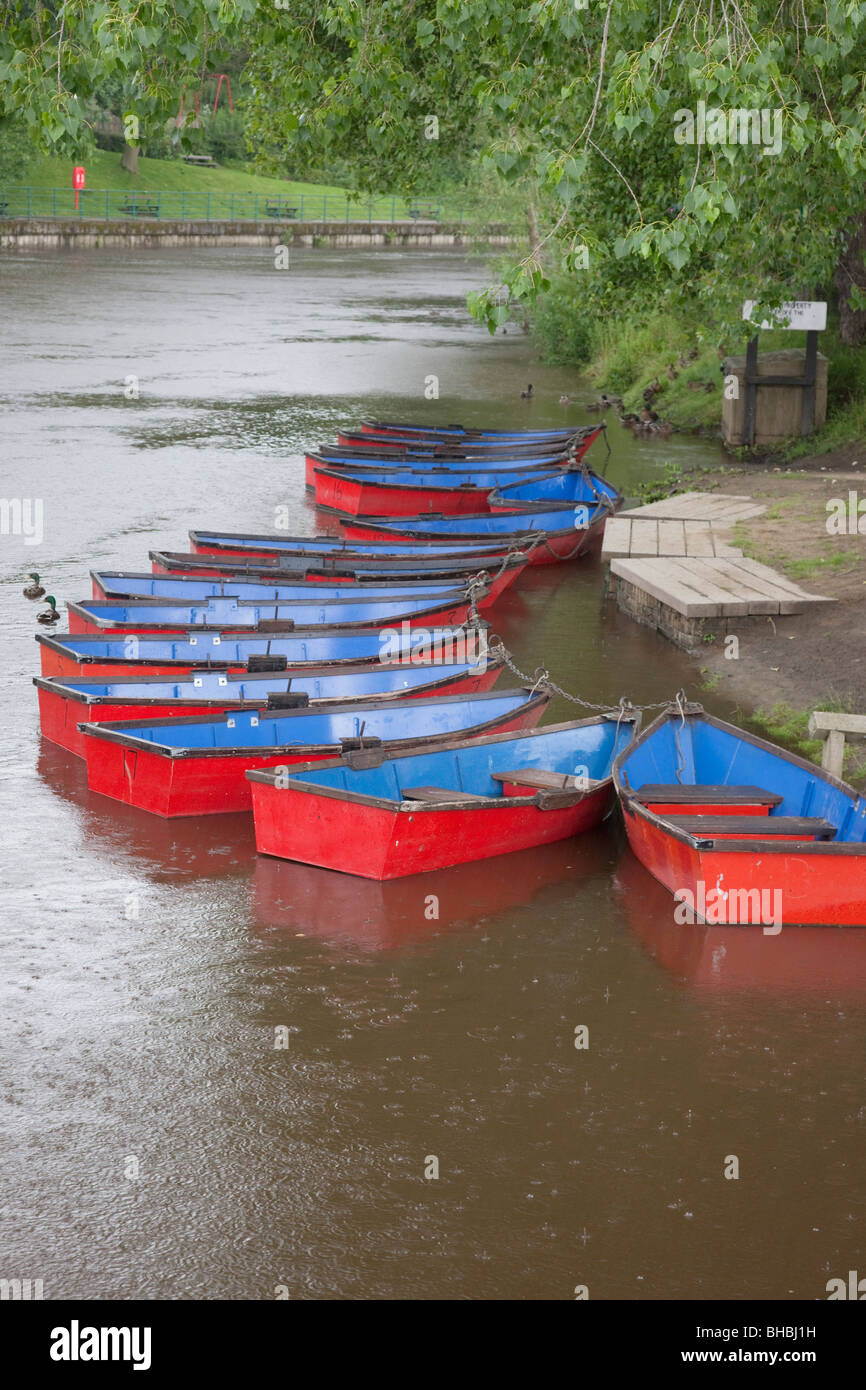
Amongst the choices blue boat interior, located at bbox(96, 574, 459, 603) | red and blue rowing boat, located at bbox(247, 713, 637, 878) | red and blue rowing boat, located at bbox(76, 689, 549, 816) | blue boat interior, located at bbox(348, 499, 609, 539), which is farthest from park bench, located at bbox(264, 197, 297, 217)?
red and blue rowing boat, located at bbox(247, 713, 637, 878)

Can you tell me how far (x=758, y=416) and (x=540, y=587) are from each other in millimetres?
8135

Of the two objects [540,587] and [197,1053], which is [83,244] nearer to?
[540,587]

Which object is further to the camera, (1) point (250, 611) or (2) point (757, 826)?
(1) point (250, 611)

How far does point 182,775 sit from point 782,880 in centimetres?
457

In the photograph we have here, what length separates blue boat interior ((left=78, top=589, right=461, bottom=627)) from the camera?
14.2 metres

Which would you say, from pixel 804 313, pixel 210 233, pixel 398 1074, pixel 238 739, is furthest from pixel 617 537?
pixel 210 233

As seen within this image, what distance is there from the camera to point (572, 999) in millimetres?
9133

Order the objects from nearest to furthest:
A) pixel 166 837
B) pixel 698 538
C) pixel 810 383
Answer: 1. pixel 166 837
2. pixel 698 538
3. pixel 810 383

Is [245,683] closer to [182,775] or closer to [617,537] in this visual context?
[182,775]

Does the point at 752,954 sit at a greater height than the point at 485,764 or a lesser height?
lesser

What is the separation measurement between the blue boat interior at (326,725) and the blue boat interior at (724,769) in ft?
3.86

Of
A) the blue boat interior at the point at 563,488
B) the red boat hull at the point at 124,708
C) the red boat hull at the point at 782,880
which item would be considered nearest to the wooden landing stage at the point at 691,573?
the blue boat interior at the point at 563,488

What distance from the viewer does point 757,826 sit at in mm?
9758

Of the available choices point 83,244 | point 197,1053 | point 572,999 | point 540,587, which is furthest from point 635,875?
point 83,244
